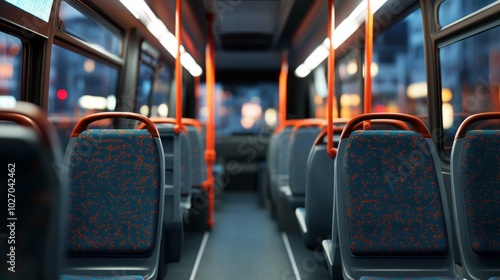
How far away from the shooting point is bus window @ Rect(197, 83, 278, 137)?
9133 millimetres

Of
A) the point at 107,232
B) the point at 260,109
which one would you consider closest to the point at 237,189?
the point at 260,109

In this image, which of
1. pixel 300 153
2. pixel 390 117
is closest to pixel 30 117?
pixel 390 117

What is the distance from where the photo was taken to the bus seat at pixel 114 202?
230 centimetres

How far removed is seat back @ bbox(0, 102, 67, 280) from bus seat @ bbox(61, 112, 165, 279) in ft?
4.22

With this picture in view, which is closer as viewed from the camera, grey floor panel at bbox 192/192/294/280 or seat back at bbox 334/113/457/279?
seat back at bbox 334/113/457/279

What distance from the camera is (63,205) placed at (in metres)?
1.09

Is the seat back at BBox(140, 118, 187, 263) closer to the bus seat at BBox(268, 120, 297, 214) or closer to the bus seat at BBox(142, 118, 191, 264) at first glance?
the bus seat at BBox(142, 118, 191, 264)

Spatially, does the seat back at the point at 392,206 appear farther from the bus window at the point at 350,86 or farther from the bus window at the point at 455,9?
the bus window at the point at 350,86

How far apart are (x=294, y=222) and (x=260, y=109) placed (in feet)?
13.9

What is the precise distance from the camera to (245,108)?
9.26m

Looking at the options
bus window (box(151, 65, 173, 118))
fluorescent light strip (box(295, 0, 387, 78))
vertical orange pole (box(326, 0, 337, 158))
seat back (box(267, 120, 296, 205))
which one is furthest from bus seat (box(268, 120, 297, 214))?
vertical orange pole (box(326, 0, 337, 158))

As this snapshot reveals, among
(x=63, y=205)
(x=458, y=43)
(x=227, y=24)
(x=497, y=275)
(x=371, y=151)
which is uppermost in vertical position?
(x=227, y=24)

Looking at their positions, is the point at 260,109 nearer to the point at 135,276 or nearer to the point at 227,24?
the point at 227,24

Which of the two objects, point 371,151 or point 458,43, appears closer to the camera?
point 371,151
